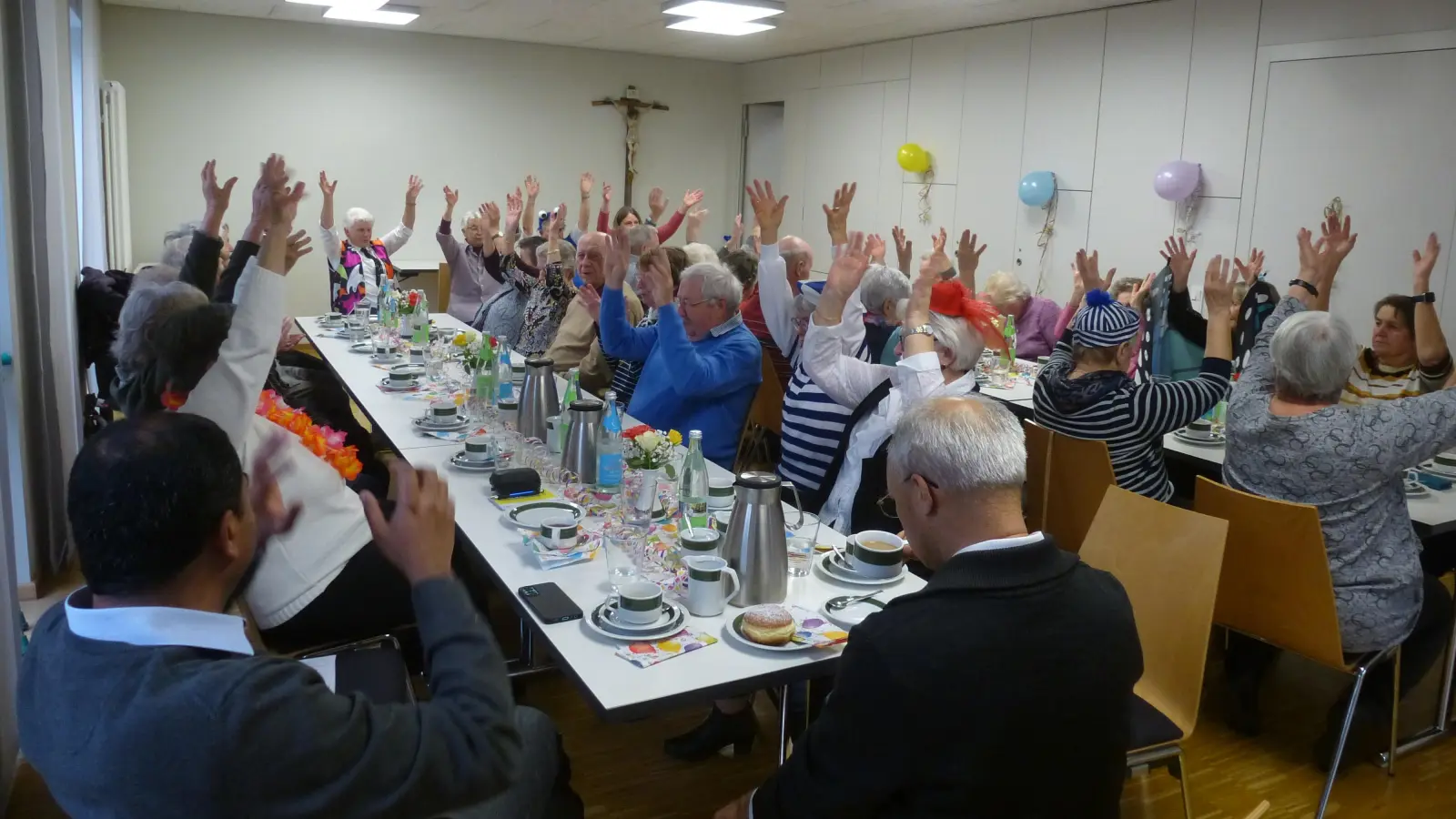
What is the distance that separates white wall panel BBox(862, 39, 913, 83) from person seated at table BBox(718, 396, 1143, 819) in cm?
833

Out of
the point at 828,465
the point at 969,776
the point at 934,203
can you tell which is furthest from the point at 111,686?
the point at 934,203

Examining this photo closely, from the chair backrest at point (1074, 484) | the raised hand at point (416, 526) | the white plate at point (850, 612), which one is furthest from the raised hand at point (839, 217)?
the raised hand at point (416, 526)

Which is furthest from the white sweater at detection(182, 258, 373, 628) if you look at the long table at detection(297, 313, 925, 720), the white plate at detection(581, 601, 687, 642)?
the white plate at detection(581, 601, 687, 642)

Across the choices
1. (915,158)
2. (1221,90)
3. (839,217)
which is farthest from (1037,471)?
(915,158)

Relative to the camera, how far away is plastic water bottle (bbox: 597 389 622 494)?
287 cm

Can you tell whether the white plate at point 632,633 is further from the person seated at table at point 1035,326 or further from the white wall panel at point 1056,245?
the white wall panel at point 1056,245

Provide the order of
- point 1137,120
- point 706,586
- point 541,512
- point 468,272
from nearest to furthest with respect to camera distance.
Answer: point 706,586 < point 541,512 < point 1137,120 < point 468,272

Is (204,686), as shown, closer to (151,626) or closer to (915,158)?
(151,626)

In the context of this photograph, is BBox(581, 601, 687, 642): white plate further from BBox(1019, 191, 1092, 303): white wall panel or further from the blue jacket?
BBox(1019, 191, 1092, 303): white wall panel

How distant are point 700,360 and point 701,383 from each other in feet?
0.26

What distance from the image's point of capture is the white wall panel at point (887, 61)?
9164 mm

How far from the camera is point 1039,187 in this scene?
770 cm

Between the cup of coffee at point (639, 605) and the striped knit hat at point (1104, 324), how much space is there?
6.15 ft

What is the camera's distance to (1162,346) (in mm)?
4805
